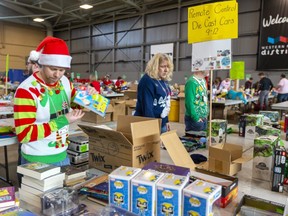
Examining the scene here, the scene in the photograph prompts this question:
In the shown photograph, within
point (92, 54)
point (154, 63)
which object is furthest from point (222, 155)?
point (92, 54)

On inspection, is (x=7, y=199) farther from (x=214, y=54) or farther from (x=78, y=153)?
(x=214, y=54)

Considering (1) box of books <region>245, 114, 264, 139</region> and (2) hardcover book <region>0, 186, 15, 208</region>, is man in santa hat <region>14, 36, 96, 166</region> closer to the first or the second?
(2) hardcover book <region>0, 186, 15, 208</region>

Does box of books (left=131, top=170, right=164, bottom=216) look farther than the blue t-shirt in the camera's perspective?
No

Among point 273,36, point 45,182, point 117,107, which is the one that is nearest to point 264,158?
point 45,182

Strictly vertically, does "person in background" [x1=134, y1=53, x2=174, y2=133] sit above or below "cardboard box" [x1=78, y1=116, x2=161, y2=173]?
above

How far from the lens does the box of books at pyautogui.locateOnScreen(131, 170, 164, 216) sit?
889 millimetres

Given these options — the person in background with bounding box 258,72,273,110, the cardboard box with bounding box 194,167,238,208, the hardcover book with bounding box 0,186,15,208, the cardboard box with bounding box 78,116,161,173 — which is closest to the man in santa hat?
the cardboard box with bounding box 78,116,161,173

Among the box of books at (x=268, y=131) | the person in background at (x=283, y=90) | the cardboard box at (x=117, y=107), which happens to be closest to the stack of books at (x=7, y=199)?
the box of books at (x=268, y=131)

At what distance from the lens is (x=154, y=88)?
207 centimetres

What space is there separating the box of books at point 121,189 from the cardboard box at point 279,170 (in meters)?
0.79

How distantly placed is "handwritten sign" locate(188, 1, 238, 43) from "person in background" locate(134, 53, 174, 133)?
306 millimetres

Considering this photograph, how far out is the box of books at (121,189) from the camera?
93 centimetres

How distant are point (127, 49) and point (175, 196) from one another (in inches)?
572

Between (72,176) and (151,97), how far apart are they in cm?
103
